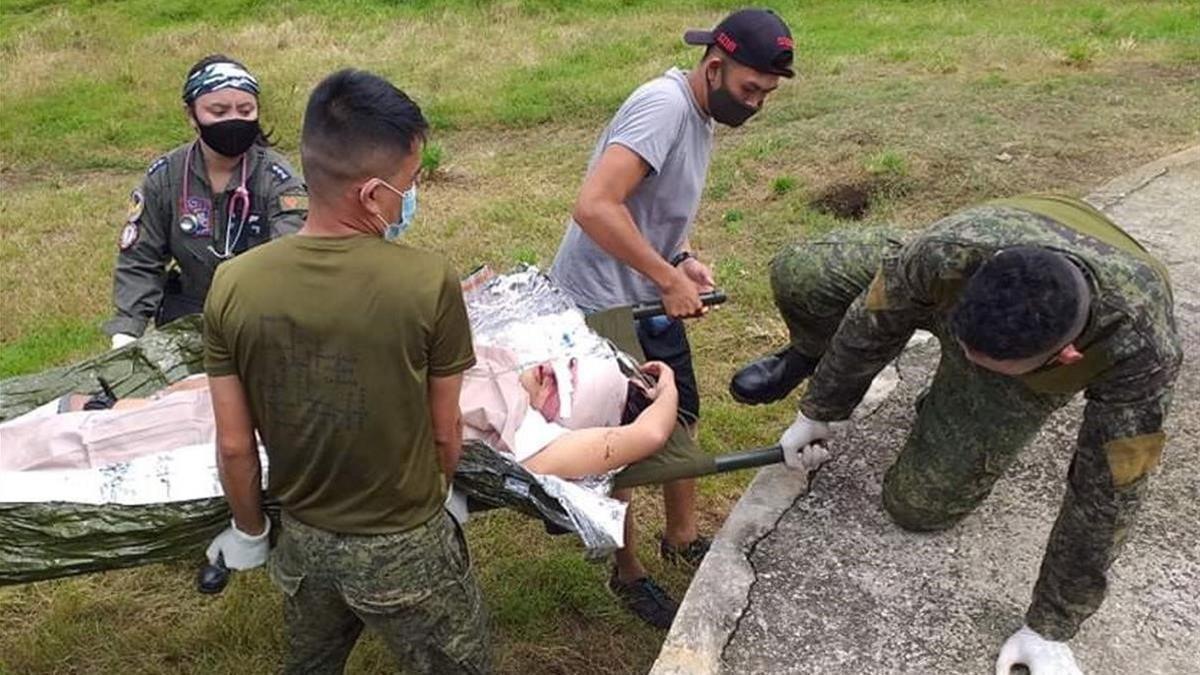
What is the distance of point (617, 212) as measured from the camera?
2891 millimetres

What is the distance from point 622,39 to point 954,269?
33.6ft

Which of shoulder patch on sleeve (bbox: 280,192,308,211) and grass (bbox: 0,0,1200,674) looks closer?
shoulder patch on sleeve (bbox: 280,192,308,211)

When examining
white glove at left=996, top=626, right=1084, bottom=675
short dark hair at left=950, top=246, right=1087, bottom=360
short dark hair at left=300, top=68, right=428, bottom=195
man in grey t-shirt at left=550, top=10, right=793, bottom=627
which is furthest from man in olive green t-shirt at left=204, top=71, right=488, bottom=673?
white glove at left=996, top=626, right=1084, bottom=675

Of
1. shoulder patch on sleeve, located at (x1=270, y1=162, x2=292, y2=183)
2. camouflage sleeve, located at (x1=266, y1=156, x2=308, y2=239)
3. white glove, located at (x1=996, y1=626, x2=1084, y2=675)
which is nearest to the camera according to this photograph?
white glove, located at (x1=996, y1=626, x2=1084, y2=675)

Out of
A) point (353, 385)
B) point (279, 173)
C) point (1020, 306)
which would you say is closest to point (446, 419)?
point (353, 385)

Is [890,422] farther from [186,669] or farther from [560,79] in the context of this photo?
[560,79]

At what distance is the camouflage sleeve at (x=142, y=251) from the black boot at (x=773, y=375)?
167cm

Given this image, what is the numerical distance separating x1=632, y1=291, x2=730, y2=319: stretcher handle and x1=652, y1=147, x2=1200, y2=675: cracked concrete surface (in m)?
0.51

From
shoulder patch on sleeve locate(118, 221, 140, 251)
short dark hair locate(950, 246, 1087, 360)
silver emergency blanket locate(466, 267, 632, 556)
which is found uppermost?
short dark hair locate(950, 246, 1087, 360)

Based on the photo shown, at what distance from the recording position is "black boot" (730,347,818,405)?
3422mm

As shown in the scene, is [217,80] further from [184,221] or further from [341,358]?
[341,358]

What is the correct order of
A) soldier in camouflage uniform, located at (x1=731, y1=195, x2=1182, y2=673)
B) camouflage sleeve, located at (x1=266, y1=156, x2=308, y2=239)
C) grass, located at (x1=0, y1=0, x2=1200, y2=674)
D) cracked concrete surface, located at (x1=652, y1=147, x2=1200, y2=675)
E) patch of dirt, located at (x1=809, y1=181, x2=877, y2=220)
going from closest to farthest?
soldier in camouflage uniform, located at (x1=731, y1=195, x2=1182, y2=673)
cracked concrete surface, located at (x1=652, y1=147, x2=1200, y2=675)
camouflage sleeve, located at (x1=266, y1=156, x2=308, y2=239)
grass, located at (x1=0, y1=0, x2=1200, y2=674)
patch of dirt, located at (x1=809, y1=181, x2=877, y2=220)

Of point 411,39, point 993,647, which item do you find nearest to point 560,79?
point 411,39

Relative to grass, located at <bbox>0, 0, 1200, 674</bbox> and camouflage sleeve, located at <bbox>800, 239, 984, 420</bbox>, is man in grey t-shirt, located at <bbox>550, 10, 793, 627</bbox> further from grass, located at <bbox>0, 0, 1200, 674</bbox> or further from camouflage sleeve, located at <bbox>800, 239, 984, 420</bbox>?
grass, located at <bbox>0, 0, 1200, 674</bbox>
